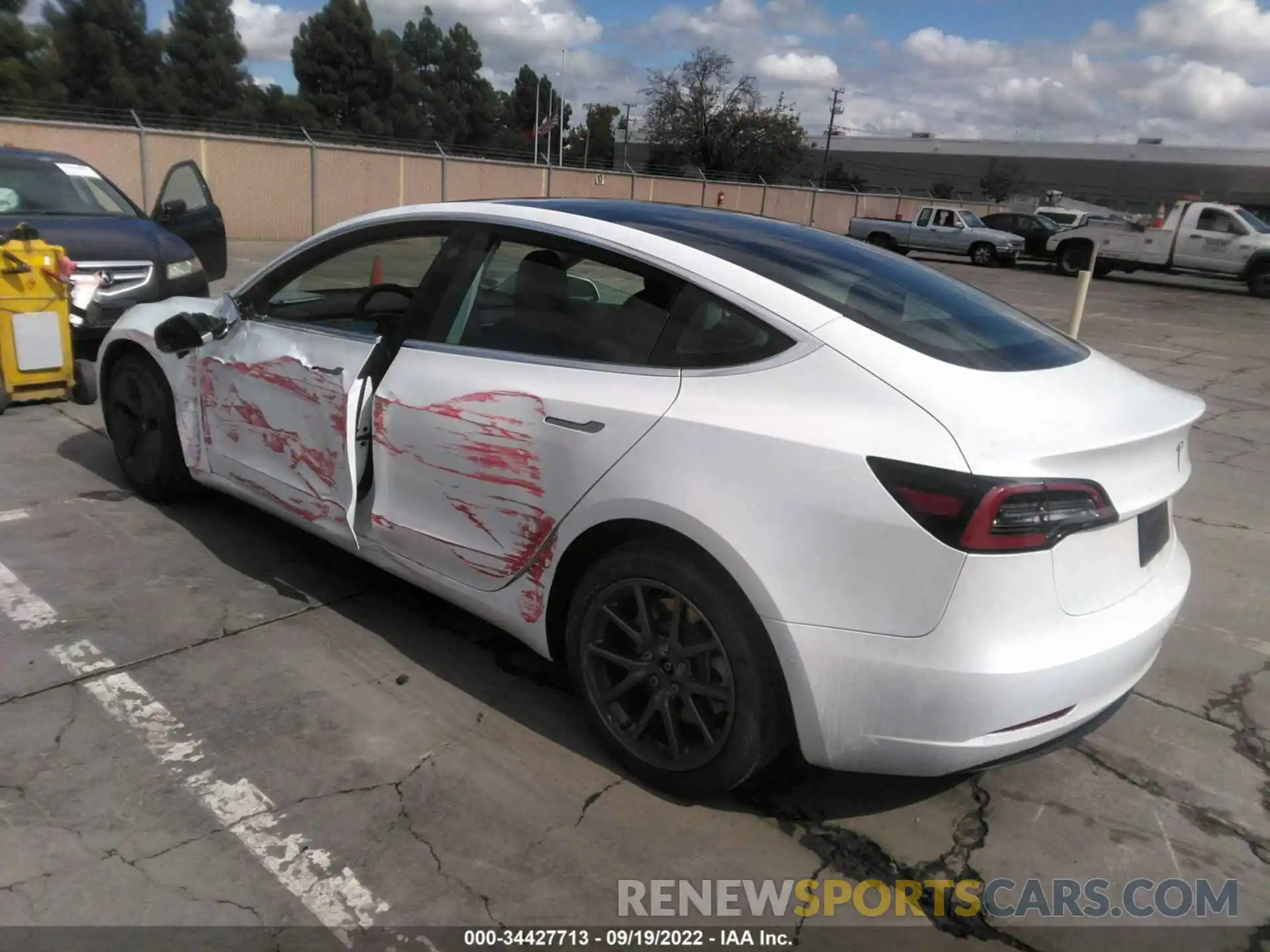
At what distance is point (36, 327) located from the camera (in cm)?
612

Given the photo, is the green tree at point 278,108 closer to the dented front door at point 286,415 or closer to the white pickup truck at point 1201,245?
the white pickup truck at point 1201,245

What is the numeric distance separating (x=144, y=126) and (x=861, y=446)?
21.8m

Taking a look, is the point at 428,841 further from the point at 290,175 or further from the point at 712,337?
the point at 290,175

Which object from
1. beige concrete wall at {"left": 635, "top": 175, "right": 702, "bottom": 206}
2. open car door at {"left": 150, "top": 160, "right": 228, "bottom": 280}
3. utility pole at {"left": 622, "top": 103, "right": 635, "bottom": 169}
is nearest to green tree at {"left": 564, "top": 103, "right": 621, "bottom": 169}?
utility pole at {"left": 622, "top": 103, "right": 635, "bottom": 169}

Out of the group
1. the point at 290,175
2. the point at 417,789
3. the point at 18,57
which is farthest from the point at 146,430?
the point at 18,57

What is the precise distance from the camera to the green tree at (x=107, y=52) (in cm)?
4628

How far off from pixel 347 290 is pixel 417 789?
2305mm

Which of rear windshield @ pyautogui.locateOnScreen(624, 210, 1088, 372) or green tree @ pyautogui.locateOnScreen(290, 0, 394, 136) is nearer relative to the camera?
rear windshield @ pyautogui.locateOnScreen(624, 210, 1088, 372)

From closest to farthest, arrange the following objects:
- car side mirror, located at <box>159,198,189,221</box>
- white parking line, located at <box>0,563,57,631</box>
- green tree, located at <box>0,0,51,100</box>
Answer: white parking line, located at <box>0,563,57,631</box> < car side mirror, located at <box>159,198,189,221</box> < green tree, located at <box>0,0,51,100</box>

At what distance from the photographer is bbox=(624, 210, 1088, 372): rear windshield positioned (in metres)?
2.62

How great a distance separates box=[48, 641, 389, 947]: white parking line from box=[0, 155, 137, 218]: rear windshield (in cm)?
575

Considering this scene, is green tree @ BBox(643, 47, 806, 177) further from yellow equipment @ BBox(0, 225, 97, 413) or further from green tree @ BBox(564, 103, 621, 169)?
yellow equipment @ BBox(0, 225, 97, 413)

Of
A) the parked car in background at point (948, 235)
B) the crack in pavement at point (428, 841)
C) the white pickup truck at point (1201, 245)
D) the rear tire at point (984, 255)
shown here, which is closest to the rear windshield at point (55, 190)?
the crack in pavement at point (428, 841)

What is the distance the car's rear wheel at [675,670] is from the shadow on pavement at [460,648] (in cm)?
17
